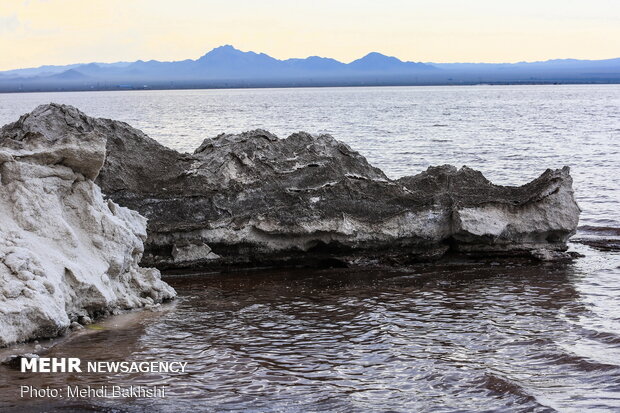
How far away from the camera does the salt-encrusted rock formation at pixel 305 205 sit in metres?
15.2

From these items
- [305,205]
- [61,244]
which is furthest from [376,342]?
[61,244]

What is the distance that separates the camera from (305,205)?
50.5 feet

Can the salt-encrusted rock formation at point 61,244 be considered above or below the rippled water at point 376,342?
above

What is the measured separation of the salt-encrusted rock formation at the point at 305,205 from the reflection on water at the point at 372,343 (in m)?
0.57

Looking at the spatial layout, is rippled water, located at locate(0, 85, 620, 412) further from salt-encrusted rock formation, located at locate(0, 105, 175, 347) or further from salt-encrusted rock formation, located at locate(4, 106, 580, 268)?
salt-encrusted rock formation, located at locate(4, 106, 580, 268)

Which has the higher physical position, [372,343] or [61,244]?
[61,244]

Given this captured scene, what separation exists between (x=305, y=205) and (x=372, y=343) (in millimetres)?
4489

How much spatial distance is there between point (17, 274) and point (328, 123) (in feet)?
225

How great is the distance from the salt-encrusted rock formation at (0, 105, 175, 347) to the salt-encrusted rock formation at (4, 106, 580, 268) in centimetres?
171

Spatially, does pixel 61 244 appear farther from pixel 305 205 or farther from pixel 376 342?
pixel 305 205

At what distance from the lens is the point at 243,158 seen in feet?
51.8

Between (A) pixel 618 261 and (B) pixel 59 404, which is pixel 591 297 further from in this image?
(B) pixel 59 404

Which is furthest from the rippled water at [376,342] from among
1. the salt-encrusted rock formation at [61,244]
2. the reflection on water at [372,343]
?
the salt-encrusted rock formation at [61,244]

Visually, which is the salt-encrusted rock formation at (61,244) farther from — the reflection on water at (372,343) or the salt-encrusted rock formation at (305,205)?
the salt-encrusted rock formation at (305,205)
